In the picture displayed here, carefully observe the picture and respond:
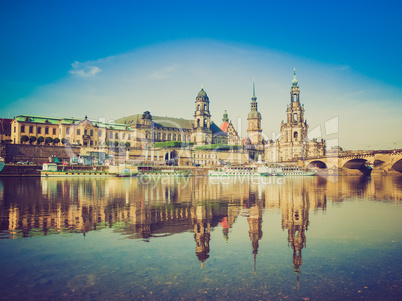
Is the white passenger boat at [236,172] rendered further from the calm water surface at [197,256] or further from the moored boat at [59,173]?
the calm water surface at [197,256]

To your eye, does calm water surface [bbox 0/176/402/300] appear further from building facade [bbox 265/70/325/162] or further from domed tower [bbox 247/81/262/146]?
domed tower [bbox 247/81/262/146]

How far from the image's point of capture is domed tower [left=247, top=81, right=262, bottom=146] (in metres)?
157

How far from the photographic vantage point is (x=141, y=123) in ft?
396

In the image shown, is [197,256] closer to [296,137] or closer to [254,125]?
[296,137]

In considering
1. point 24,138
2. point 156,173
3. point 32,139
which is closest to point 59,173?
point 156,173

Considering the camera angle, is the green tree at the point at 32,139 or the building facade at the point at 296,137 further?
the building facade at the point at 296,137

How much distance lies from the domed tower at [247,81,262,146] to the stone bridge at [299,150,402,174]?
56455 millimetres

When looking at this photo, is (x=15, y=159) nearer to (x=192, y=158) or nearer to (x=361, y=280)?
(x=192, y=158)

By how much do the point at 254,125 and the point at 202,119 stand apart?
40028 millimetres

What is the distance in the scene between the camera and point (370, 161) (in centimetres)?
8369

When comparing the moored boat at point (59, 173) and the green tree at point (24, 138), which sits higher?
the green tree at point (24, 138)

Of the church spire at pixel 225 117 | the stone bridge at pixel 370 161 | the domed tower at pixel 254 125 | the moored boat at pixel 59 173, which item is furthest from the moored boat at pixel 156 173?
the church spire at pixel 225 117

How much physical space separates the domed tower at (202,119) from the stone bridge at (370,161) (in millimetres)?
44523

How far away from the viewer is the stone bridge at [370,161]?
263 ft
